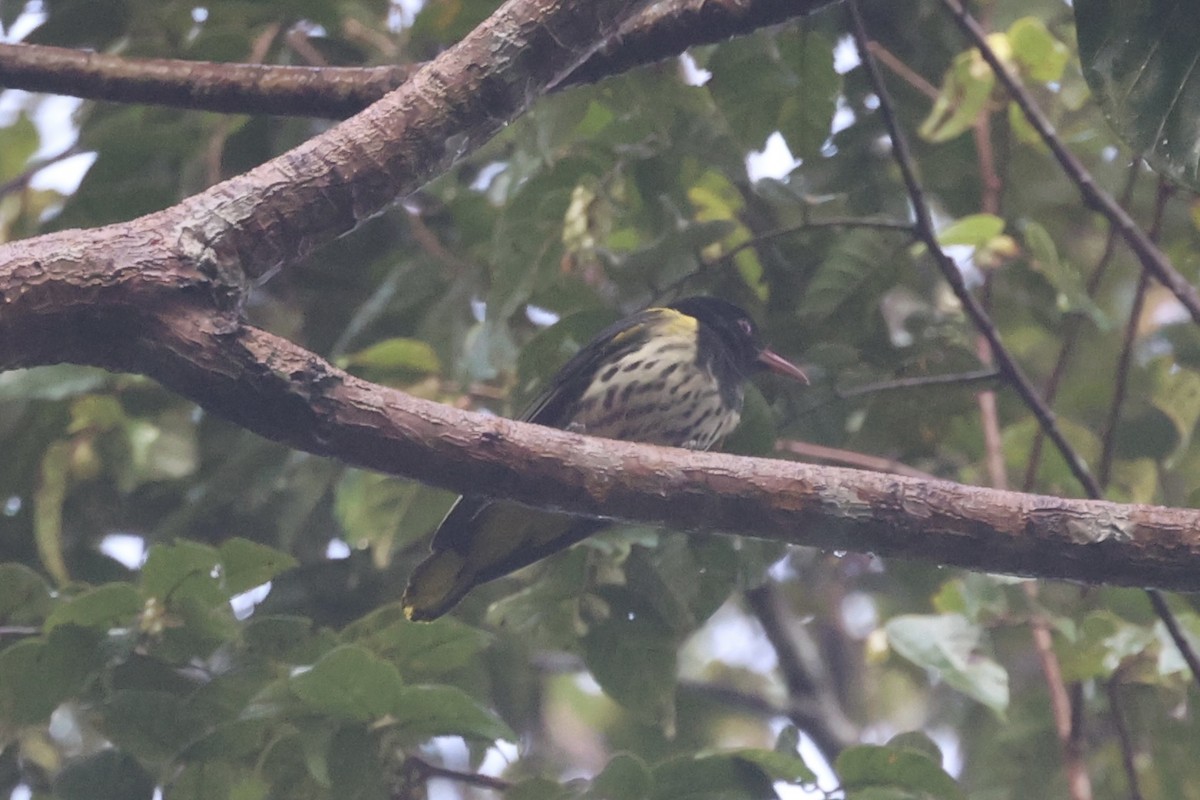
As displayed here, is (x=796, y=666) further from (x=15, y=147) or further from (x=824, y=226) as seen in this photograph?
(x=15, y=147)

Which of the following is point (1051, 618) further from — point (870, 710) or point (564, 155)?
point (870, 710)

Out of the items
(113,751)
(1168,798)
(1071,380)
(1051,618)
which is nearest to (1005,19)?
(1071,380)

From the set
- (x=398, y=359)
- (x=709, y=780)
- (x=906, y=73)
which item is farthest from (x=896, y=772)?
(x=906, y=73)

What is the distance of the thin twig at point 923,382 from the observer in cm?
353

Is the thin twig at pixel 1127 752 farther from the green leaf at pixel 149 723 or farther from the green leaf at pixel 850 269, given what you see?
the green leaf at pixel 149 723

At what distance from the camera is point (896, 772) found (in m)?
2.84

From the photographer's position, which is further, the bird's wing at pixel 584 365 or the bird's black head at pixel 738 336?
the bird's black head at pixel 738 336

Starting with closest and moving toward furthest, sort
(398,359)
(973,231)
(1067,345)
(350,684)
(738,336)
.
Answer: (350,684) → (973,231) → (398,359) → (1067,345) → (738,336)

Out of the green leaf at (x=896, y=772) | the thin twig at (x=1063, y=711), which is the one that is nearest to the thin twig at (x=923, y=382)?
the thin twig at (x=1063, y=711)

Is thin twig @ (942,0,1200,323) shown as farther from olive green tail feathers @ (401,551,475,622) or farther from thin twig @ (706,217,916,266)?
olive green tail feathers @ (401,551,475,622)

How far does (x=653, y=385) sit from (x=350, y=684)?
61.8 inches

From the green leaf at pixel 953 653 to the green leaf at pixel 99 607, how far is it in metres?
1.67

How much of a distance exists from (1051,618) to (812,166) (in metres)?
1.55

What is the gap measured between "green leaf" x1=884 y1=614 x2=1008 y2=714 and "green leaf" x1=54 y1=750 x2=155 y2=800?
1.69 metres
